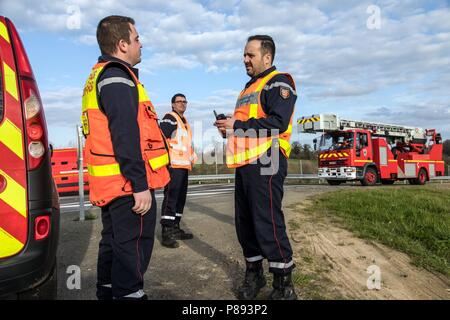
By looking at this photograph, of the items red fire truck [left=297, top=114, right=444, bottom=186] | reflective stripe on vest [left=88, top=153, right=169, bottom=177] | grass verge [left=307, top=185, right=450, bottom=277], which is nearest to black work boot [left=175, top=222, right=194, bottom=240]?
grass verge [left=307, top=185, right=450, bottom=277]

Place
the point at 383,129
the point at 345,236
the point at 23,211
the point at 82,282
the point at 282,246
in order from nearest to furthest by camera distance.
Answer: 1. the point at 23,211
2. the point at 282,246
3. the point at 82,282
4. the point at 345,236
5. the point at 383,129

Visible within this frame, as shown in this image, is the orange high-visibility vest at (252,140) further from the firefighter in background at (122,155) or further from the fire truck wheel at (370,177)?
the fire truck wheel at (370,177)

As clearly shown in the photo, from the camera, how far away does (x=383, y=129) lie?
64.3 ft

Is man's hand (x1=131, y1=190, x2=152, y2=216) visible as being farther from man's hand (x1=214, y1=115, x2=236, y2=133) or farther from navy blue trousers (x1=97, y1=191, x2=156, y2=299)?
man's hand (x1=214, y1=115, x2=236, y2=133)

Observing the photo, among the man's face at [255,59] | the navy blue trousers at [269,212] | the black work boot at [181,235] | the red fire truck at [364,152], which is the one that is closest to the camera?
the navy blue trousers at [269,212]

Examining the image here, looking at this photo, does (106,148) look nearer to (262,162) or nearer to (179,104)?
(262,162)

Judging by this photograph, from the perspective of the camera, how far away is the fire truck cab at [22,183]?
86.7 inches

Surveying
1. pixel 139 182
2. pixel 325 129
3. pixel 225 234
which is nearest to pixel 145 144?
pixel 139 182

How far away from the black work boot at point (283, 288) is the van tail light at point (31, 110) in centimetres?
187

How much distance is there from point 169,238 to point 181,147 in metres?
1.24

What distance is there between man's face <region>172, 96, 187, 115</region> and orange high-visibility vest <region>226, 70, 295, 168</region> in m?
2.49

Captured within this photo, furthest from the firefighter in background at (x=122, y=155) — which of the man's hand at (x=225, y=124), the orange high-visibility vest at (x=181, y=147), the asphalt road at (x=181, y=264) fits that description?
the orange high-visibility vest at (x=181, y=147)
